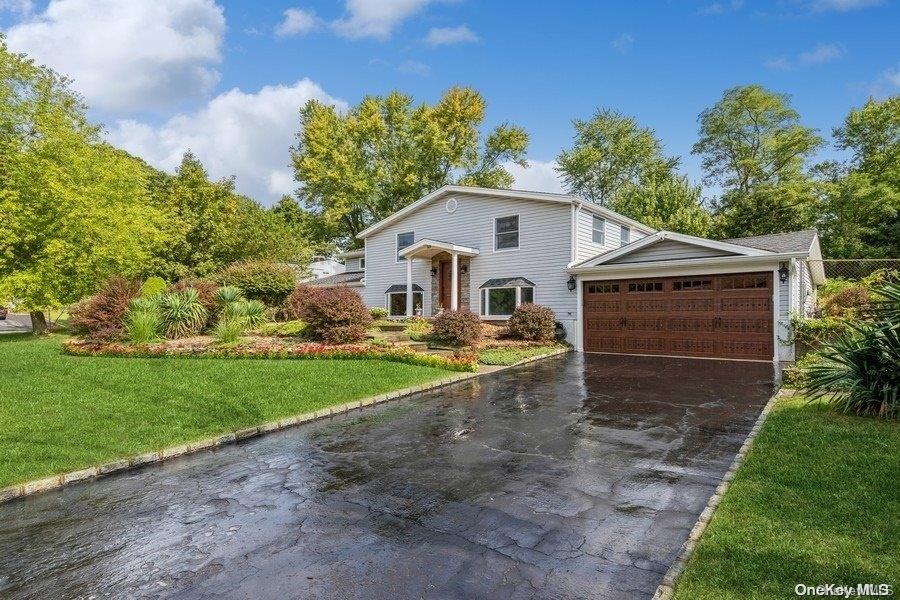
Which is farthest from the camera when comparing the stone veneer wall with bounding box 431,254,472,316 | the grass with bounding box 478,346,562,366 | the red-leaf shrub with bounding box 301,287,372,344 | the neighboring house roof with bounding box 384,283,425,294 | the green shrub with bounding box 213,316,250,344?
the neighboring house roof with bounding box 384,283,425,294

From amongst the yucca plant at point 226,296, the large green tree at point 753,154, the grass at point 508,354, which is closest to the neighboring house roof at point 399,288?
the grass at point 508,354

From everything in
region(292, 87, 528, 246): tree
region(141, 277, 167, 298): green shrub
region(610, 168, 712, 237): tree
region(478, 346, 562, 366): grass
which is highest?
region(292, 87, 528, 246): tree

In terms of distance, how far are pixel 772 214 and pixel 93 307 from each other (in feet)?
108

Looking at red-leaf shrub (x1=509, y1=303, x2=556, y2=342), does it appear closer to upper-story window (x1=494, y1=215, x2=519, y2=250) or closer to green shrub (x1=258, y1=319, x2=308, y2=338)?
upper-story window (x1=494, y1=215, x2=519, y2=250)

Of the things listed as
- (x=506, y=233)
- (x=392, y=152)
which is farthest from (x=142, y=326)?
(x=392, y=152)

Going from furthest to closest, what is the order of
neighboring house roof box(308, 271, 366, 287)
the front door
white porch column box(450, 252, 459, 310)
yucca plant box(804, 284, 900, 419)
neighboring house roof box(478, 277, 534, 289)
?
neighboring house roof box(308, 271, 366, 287) < the front door < white porch column box(450, 252, 459, 310) < neighboring house roof box(478, 277, 534, 289) < yucca plant box(804, 284, 900, 419)

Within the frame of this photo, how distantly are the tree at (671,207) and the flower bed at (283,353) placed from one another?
21.0 meters

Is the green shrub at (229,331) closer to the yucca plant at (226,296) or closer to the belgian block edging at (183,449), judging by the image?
the yucca plant at (226,296)

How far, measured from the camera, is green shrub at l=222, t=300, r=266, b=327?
49.8ft

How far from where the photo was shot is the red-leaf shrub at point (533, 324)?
16438 mm

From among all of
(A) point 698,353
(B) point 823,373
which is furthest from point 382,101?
(B) point 823,373

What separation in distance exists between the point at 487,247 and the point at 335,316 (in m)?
7.72

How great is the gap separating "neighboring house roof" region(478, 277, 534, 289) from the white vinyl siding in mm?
160

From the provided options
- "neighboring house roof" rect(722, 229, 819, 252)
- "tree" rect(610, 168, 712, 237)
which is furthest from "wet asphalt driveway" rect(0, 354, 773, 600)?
"tree" rect(610, 168, 712, 237)
